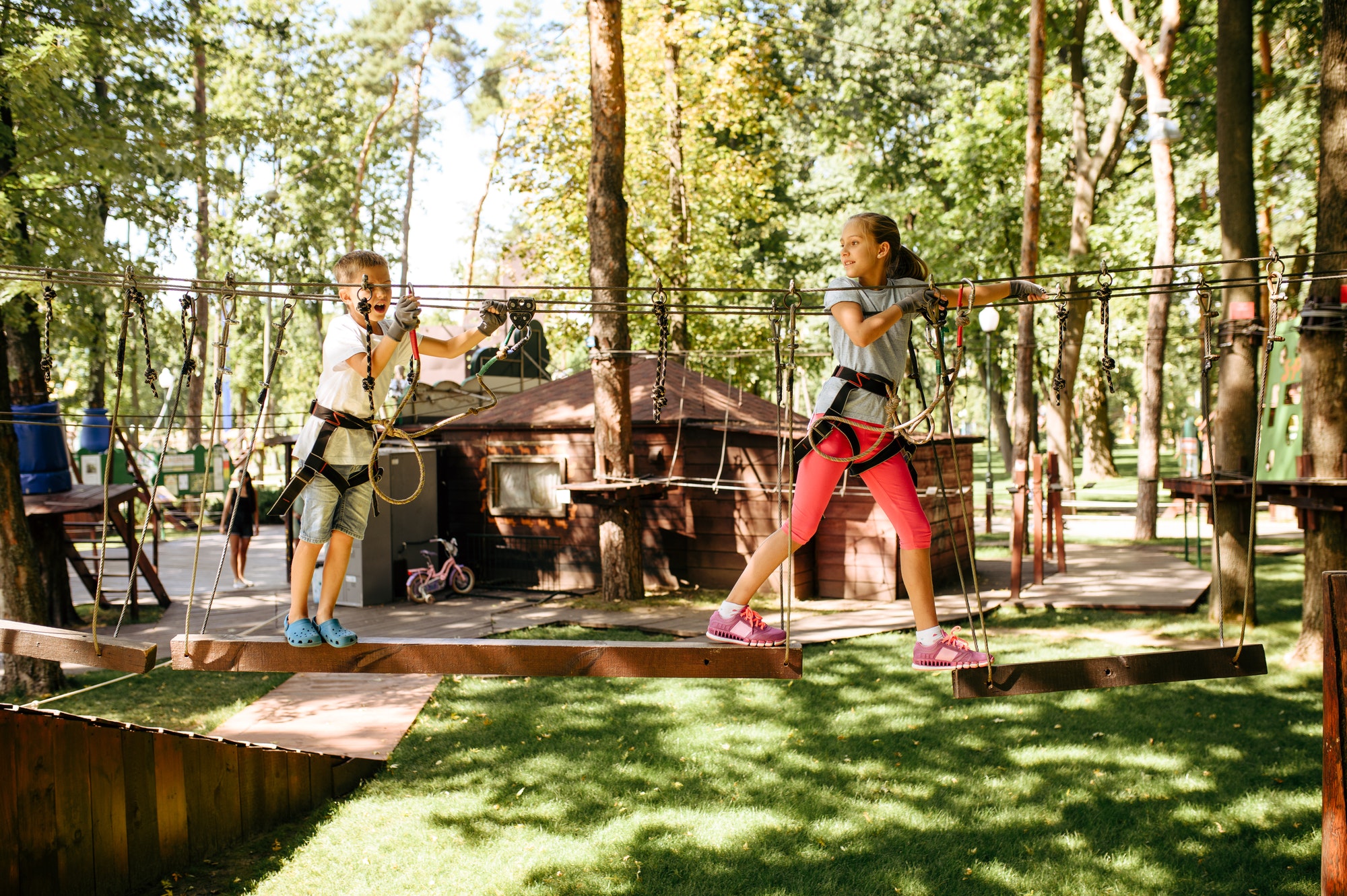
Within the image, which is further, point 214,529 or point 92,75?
point 214,529

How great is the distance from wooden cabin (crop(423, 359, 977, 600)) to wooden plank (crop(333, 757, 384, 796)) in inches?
207

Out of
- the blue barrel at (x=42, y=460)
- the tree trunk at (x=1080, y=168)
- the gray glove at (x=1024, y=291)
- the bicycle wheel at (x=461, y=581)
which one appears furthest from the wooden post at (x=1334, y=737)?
the tree trunk at (x=1080, y=168)

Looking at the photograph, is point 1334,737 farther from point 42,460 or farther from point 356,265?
point 42,460

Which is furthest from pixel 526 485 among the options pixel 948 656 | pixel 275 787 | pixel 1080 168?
pixel 1080 168

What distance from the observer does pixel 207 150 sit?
442 inches

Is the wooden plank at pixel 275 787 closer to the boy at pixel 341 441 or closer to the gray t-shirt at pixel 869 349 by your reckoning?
the boy at pixel 341 441

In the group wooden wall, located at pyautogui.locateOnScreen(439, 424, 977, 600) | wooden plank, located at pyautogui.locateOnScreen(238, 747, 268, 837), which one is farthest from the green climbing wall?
wooden plank, located at pyautogui.locateOnScreen(238, 747, 268, 837)

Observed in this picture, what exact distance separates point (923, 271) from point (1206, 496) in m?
6.79

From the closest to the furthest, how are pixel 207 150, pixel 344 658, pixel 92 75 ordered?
pixel 344 658, pixel 92 75, pixel 207 150

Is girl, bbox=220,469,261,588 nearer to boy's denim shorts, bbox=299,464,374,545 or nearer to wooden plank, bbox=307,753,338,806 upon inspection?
wooden plank, bbox=307,753,338,806

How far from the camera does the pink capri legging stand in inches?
150

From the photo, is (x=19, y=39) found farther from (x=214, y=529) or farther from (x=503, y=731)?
(x=214, y=529)

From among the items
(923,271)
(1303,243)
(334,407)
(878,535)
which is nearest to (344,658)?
(334,407)

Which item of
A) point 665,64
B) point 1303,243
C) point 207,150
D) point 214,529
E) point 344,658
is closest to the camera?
point 344,658
